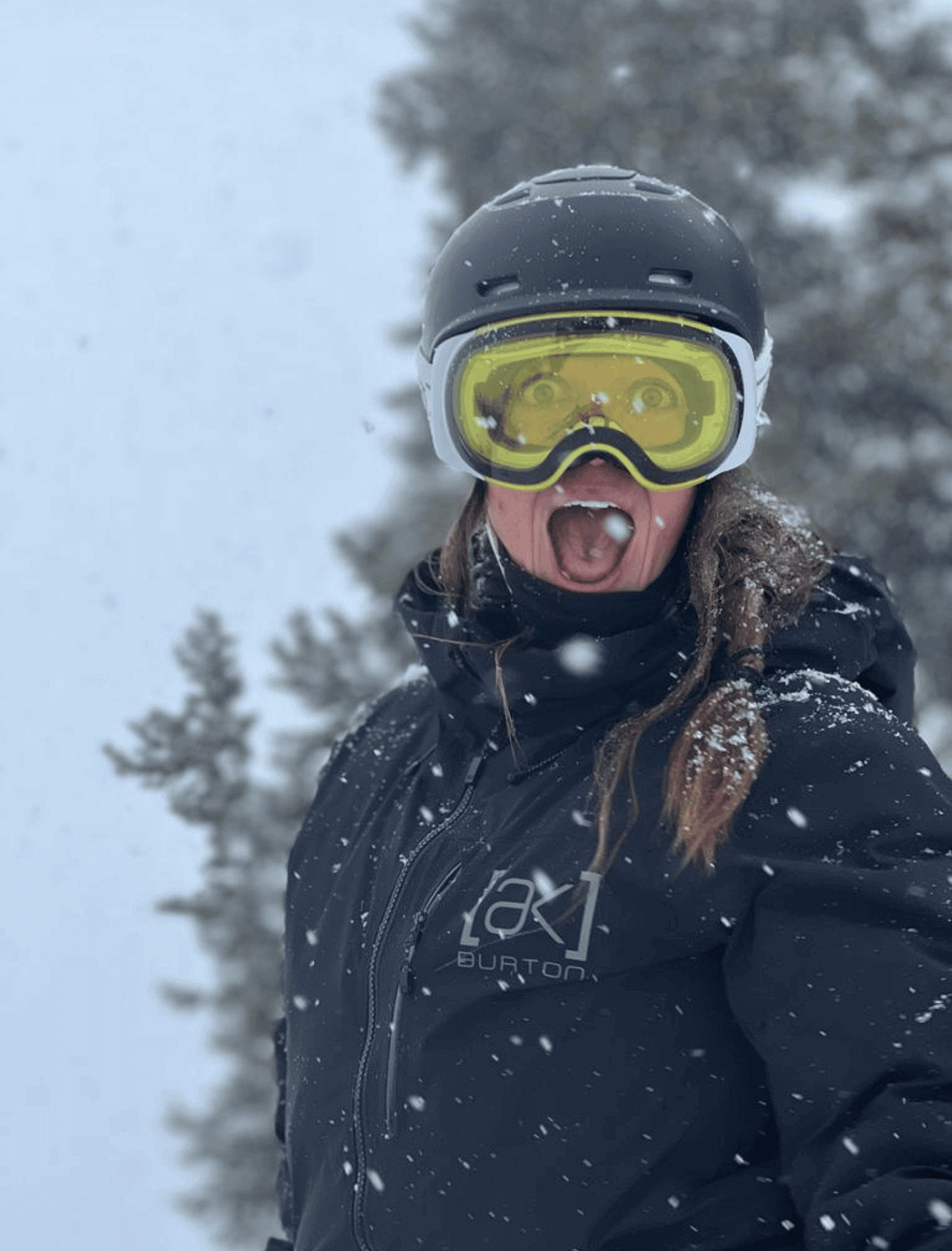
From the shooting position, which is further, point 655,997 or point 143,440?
point 143,440

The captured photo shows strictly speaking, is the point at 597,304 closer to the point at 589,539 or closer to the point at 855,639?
the point at 589,539

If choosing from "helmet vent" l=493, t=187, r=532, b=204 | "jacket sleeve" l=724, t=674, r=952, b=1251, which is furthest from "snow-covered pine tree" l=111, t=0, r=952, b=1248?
"jacket sleeve" l=724, t=674, r=952, b=1251

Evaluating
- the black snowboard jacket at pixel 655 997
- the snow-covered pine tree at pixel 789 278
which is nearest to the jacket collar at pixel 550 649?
the black snowboard jacket at pixel 655 997

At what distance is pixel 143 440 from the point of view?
28.3 meters

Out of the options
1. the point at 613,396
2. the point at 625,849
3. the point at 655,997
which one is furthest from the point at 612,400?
the point at 655,997

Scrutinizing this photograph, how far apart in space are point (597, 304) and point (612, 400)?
0.15 m

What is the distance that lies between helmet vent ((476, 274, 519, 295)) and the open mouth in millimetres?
392

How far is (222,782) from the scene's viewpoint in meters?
6.44

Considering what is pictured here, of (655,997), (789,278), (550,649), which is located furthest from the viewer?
(789,278)

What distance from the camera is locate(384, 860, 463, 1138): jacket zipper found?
185 centimetres

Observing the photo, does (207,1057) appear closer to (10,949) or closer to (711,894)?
(10,949)

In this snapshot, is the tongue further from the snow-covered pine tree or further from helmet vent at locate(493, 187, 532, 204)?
the snow-covered pine tree

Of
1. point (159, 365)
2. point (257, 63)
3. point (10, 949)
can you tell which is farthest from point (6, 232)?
point (10, 949)

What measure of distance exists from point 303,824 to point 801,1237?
1183 millimetres
